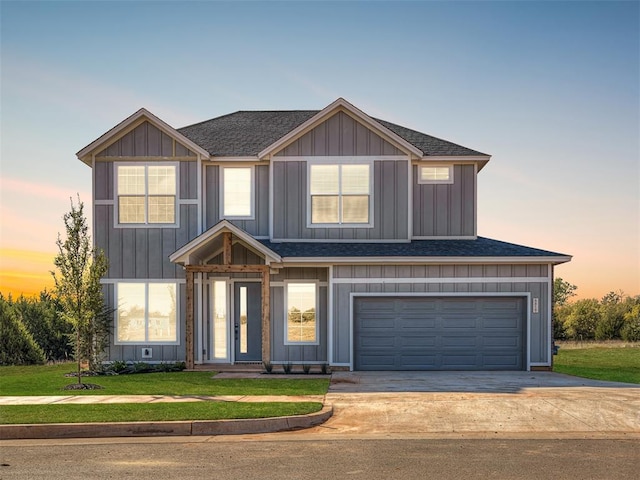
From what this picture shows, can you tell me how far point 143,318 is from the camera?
63.6ft

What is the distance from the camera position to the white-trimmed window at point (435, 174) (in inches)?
808

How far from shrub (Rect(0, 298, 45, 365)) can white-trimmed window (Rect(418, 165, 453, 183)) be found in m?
15.9

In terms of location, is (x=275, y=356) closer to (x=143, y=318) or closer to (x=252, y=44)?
(x=143, y=318)

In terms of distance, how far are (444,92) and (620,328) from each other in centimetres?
1748

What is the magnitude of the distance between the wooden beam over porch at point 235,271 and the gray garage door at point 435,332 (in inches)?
108

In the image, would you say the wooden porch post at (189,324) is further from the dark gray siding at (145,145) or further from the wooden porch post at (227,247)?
the dark gray siding at (145,145)

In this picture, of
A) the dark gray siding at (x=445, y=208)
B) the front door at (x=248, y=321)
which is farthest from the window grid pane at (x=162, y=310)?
the dark gray siding at (x=445, y=208)

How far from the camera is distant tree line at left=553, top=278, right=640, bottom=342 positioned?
3031cm

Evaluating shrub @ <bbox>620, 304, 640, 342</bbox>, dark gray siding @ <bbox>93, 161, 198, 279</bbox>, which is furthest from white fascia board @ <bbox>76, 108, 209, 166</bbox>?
shrub @ <bbox>620, 304, 640, 342</bbox>

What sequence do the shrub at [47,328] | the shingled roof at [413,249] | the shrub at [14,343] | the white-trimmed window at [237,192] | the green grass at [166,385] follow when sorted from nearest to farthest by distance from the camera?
the green grass at [166,385]
the shingled roof at [413,249]
the white-trimmed window at [237,192]
the shrub at [14,343]
the shrub at [47,328]

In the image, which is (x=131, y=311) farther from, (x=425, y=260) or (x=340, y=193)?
(x=425, y=260)

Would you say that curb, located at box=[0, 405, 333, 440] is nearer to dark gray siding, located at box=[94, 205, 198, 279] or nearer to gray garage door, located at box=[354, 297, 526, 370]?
gray garage door, located at box=[354, 297, 526, 370]

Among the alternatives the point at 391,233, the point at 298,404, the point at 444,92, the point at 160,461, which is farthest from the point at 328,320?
the point at 160,461

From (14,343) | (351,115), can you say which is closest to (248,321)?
(351,115)
